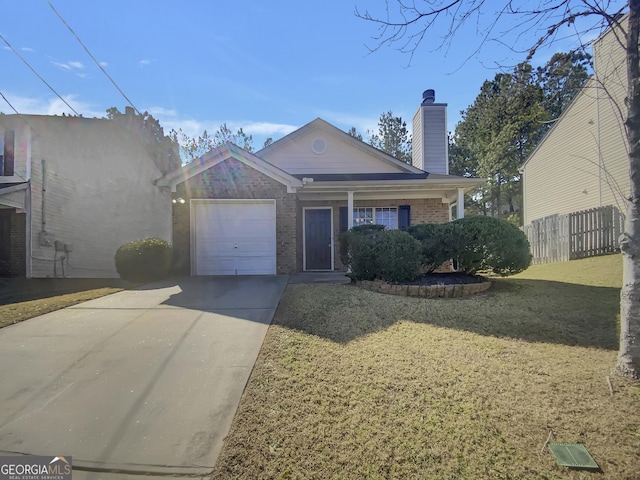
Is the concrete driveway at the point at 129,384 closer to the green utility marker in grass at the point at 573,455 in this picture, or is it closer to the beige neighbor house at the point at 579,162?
the green utility marker in grass at the point at 573,455

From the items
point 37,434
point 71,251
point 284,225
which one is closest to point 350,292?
point 284,225

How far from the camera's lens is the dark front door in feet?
41.2

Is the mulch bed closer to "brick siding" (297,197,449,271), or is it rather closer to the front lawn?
"brick siding" (297,197,449,271)

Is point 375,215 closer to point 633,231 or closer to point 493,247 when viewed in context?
point 493,247

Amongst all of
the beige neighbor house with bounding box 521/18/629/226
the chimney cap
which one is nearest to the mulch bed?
the beige neighbor house with bounding box 521/18/629/226

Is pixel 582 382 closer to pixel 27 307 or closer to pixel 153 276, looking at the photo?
pixel 27 307

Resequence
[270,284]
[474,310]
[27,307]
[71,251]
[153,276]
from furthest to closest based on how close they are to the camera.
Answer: [71,251] → [153,276] → [270,284] → [27,307] → [474,310]

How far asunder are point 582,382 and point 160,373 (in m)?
4.28

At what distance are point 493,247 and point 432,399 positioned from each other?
4895 mm

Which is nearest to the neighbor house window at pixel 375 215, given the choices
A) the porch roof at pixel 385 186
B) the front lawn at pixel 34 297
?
the porch roof at pixel 385 186

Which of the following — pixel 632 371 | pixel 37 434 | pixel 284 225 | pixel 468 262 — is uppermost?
pixel 284 225

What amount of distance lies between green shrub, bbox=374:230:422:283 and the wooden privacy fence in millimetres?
7515

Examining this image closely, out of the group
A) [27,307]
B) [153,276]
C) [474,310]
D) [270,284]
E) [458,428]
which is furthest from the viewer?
[153,276]

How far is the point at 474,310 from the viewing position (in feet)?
19.7
